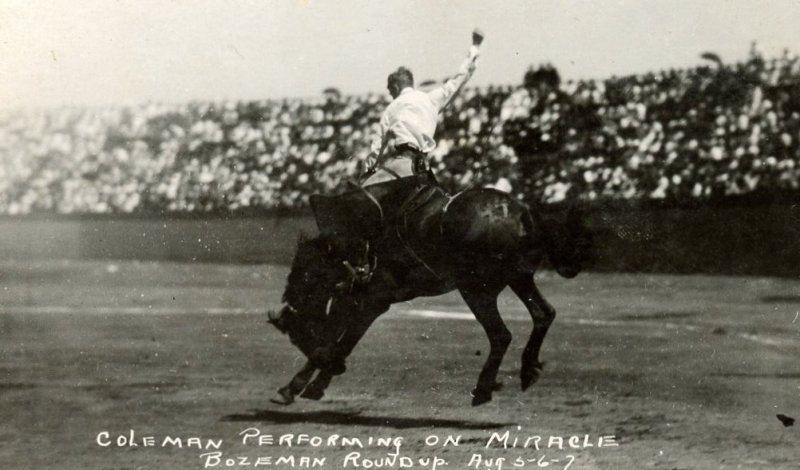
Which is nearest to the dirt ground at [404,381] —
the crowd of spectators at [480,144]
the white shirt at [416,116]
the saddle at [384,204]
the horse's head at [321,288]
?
the horse's head at [321,288]

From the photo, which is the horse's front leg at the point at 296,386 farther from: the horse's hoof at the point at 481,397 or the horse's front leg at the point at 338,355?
Answer: the horse's hoof at the point at 481,397

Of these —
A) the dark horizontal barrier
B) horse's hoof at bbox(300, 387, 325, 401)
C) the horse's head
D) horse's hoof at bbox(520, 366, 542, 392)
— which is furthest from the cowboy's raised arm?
horse's hoof at bbox(300, 387, 325, 401)

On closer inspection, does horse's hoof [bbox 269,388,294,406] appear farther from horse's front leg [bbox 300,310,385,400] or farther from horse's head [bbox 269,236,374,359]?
horse's head [bbox 269,236,374,359]

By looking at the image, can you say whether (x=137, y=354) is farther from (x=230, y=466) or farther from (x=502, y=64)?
(x=502, y=64)

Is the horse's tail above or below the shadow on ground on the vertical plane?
above

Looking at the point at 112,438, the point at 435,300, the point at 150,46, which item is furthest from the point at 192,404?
the point at 150,46

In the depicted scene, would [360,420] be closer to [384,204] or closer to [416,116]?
[384,204]
